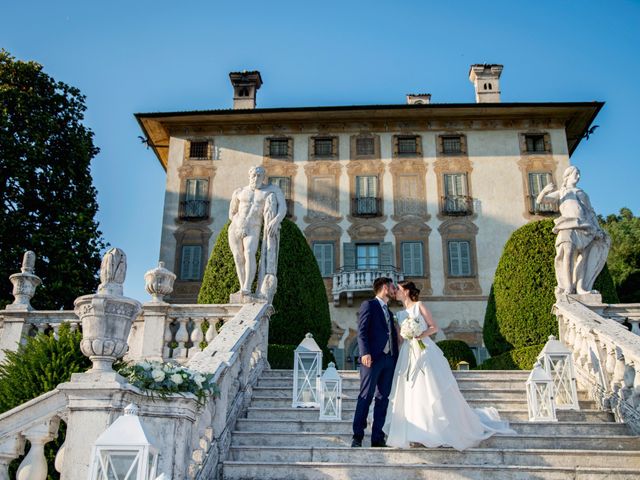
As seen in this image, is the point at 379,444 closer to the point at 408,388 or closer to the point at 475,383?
the point at 408,388

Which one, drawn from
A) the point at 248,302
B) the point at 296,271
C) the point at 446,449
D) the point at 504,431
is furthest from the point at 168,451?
the point at 296,271

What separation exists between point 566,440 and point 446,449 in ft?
4.39

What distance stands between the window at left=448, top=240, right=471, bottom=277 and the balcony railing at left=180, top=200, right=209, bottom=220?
9953 mm

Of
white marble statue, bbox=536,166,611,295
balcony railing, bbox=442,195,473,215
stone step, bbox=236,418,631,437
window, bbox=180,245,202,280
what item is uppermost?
balcony railing, bbox=442,195,473,215

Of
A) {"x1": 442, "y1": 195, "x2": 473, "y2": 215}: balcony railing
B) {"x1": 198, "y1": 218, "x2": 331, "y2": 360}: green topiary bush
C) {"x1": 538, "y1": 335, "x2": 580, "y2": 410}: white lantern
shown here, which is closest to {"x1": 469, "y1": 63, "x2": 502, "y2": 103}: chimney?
{"x1": 442, "y1": 195, "x2": 473, "y2": 215}: balcony railing

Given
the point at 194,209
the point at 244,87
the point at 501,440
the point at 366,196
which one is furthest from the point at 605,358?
the point at 244,87

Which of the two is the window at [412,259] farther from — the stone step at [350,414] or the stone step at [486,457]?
the stone step at [486,457]

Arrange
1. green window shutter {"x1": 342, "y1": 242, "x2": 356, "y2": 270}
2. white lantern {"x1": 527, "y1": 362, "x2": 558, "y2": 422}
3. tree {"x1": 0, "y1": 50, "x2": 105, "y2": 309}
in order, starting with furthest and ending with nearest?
green window shutter {"x1": 342, "y1": 242, "x2": 356, "y2": 270}, tree {"x1": 0, "y1": 50, "x2": 105, "y2": 309}, white lantern {"x1": 527, "y1": 362, "x2": 558, "y2": 422}

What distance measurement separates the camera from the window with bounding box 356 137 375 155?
1115 inches

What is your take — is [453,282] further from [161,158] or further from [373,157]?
[161,158]

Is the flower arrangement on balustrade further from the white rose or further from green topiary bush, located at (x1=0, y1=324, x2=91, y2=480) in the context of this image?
green topiary bush, located at (x1=0, y1=324, x2=91, y2=480)

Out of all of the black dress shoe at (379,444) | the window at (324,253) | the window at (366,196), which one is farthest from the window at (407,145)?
the black dress shoe at (379,444)

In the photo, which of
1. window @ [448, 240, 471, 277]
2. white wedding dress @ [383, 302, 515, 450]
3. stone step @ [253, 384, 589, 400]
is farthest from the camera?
window @ [448, 240, 471, 277]

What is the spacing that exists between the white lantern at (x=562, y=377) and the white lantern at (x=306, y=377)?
8.80 feet
